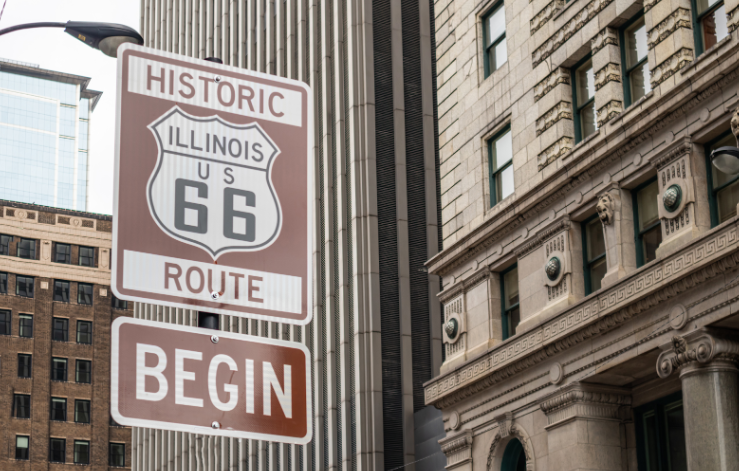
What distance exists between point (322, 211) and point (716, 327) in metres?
29.9

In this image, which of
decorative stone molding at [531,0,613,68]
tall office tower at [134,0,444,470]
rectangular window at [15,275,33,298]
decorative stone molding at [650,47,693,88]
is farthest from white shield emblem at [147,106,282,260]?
rectangular window at [15,275,33,298]

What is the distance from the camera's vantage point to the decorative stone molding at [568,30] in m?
25.4

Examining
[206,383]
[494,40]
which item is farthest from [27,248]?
[206,383]

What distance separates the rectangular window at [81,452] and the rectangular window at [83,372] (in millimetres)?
4993

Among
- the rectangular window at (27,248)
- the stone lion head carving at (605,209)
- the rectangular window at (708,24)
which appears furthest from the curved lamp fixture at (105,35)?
the rectangular window at (27,248)

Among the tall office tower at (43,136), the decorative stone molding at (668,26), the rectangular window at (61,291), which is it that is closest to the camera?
the decorative stone molding at (668,26)

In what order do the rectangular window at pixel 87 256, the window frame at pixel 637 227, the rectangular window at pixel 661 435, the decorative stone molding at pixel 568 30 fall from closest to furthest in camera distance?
the window frame at pixel 637 227
the rectangular window at pixel 661 435
the decorative stone molding at pixel 568 30
the rectangular window at pixel 87 256

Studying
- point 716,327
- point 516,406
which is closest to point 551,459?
point 516,406

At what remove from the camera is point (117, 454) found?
9206 centimetres

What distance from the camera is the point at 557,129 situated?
2602 centimetres

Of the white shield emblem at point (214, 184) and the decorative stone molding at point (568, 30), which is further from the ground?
the decorative stone molding at point (568, 30)

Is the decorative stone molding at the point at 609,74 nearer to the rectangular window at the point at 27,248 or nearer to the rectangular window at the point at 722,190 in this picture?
the rectangular window at the point at 722,190

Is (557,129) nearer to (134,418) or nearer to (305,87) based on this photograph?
(305,87)

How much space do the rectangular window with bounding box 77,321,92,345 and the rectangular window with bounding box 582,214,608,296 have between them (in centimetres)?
7446
